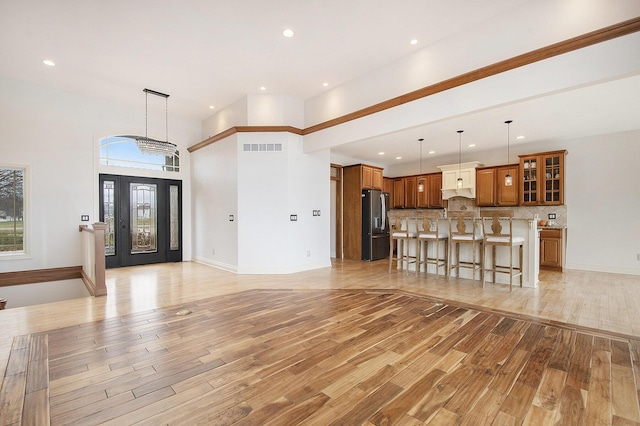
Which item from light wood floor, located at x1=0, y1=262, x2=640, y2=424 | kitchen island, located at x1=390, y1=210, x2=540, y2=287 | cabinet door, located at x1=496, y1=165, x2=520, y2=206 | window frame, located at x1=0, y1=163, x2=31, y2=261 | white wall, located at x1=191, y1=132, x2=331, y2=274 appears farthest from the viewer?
cabinet door, located at x1=496, y1=165, x2=520, y2=206

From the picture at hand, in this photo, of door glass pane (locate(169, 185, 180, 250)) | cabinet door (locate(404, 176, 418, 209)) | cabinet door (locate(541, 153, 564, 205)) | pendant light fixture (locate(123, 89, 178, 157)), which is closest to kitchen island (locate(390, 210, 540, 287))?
cabinet door (locate(541, 153, 564, 205))

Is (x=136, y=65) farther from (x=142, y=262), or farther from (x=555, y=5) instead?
(x=555, y=5)

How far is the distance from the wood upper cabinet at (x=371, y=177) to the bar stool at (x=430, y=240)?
2.47 meters

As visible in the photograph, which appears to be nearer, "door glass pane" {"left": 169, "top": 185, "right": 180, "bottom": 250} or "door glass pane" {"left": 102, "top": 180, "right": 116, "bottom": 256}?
"door glass pane" {"left": 102, "top": 180, "right": 116, "bottom": 256}

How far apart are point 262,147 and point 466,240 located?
14.1 feet

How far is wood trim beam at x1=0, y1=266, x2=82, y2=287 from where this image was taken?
5.36 meters

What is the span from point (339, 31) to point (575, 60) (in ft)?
8.94

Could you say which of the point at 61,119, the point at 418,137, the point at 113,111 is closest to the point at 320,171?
the point at 418,137

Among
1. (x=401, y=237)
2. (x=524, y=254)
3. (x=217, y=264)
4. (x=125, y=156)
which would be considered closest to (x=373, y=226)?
(x=401, y=237)

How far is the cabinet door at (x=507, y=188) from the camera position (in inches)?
287

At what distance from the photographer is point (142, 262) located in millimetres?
7066

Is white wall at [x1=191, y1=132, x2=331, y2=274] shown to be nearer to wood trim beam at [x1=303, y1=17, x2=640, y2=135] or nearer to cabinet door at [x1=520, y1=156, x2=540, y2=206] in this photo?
wood trim beam at [x1=303, y1=17, x2=640, y2=135]

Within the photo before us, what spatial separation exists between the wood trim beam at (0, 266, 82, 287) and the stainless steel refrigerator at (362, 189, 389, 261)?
255 inches

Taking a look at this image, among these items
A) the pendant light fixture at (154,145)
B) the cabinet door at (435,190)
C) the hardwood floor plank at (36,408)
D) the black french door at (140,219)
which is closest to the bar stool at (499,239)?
the cabinet door at (435,190)
